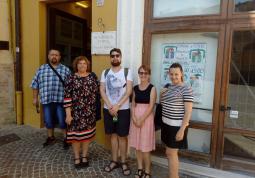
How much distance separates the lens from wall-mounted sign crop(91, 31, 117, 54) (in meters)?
4.23

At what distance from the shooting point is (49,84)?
432cm

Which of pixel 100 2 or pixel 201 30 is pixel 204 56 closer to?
pixel 201 30

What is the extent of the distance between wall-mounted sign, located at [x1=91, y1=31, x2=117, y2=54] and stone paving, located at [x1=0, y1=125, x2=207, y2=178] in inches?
68.9

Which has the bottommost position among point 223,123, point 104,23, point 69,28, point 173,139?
point 173,139

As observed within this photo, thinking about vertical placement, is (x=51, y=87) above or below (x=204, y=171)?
above

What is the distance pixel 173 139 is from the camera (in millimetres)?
3064

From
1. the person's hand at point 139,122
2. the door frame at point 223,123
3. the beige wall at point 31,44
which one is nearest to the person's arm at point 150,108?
the person's hand at point 139,122

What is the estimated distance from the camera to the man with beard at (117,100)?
139 inches

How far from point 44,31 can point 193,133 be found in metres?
3.77

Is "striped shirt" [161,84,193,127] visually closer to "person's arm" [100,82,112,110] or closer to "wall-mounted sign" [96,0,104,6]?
"person's arm" [100,82,112,110]


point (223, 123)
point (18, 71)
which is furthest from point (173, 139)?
point (18, 71)

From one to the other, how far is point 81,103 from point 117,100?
52cm

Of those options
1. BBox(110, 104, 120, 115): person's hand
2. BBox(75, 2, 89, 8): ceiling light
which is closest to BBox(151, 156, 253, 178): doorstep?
BBox(110, 104, 120, 115): person's hand

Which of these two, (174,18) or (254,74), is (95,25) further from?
(254,74)
